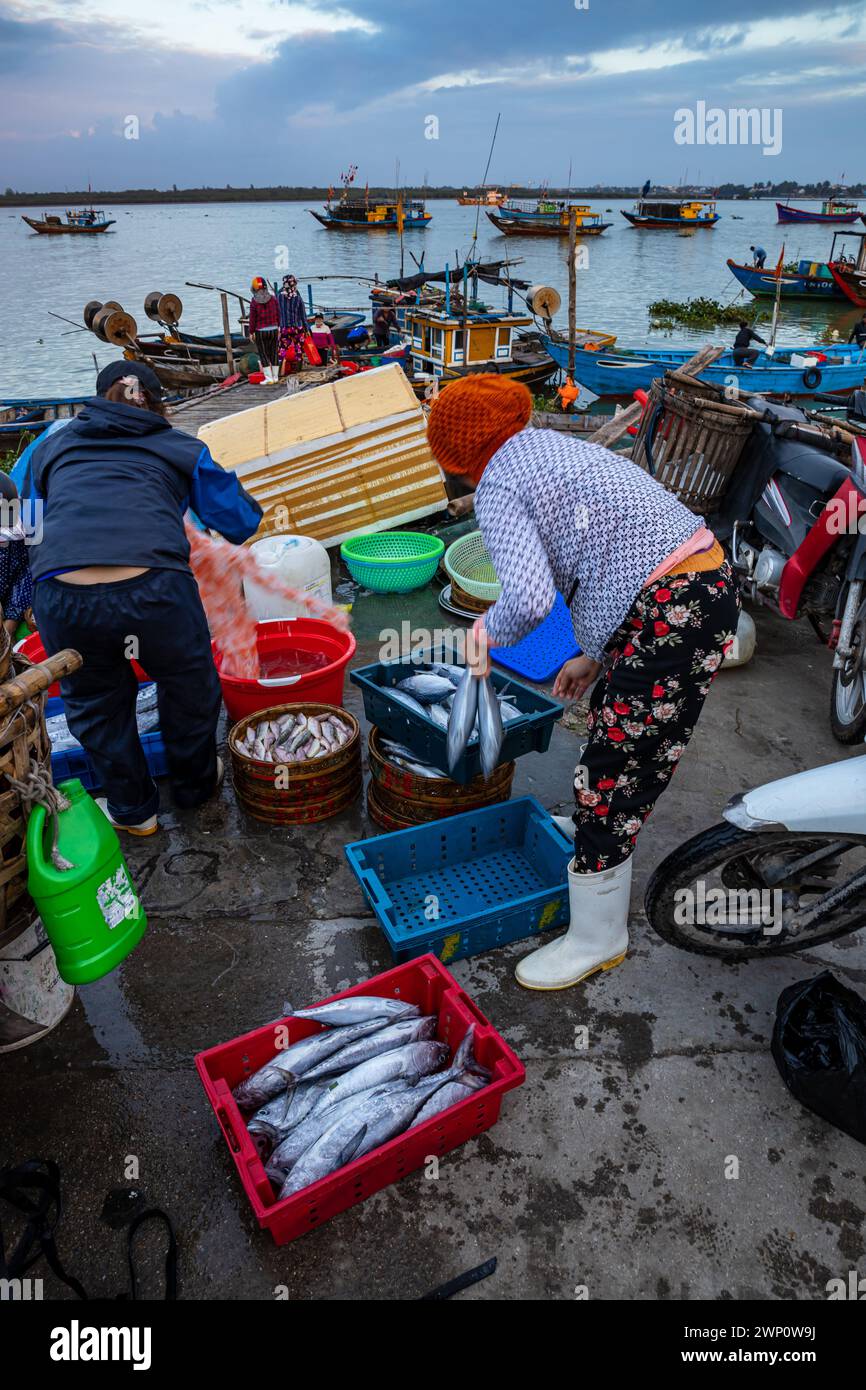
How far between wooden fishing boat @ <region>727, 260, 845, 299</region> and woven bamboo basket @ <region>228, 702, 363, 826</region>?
1393 inches

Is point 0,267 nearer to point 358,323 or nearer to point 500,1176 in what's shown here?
point 358,323

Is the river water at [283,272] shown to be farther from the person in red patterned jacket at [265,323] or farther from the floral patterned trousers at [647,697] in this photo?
the floral patterned trousers at [647,697]

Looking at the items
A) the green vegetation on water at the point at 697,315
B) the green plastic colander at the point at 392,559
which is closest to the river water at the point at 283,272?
the green vegetation on water at the point at 697,315

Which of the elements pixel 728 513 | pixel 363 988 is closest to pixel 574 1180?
pixel 363 988

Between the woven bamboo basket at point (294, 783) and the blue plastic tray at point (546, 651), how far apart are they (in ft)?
5.32

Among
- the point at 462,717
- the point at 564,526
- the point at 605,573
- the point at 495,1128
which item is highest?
the point at 564,526

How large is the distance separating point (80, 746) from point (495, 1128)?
2.79 m

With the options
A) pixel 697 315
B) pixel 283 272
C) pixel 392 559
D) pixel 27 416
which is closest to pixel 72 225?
pixel 283 272

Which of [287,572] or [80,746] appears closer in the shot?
[80,746]

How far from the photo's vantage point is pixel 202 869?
3.74 m

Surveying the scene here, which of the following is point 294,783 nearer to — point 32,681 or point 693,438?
point 32,681

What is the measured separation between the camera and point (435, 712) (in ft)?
12.4

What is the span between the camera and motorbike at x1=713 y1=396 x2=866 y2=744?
431cm

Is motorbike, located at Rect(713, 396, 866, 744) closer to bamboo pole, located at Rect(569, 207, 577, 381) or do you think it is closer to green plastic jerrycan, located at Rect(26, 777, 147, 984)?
green plastic jerrycan, located at Rect(26, 777, 147, 984)
